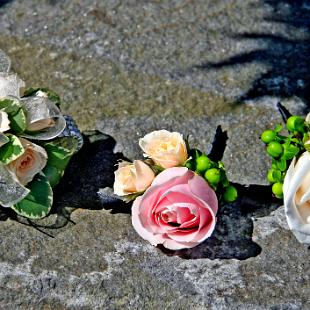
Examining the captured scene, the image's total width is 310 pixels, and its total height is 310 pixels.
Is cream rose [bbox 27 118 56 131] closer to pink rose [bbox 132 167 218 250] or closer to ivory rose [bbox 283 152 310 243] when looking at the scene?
pink rose [bbox 132 167 218 250]

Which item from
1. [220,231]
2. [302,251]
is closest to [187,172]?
[220,231]

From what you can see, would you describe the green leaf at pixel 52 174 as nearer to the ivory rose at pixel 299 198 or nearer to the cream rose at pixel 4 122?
the cream rose at pixel 4 122

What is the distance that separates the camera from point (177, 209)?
1.54m

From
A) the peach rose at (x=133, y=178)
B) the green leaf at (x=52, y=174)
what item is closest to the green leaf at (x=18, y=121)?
the green leaf at (x=52, y=174)

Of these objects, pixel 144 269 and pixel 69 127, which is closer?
pixel 144 269

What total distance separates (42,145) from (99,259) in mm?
284

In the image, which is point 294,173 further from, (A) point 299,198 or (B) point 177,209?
(B) point 177,209

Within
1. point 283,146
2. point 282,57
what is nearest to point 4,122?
point 283,146

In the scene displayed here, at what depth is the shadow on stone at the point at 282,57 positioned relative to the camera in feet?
6.76

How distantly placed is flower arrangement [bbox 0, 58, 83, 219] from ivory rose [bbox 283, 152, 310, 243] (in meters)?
0.50

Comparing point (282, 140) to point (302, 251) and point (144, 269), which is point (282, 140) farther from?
point (144, 269)

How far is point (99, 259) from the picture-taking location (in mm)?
1642

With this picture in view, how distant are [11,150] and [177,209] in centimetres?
37

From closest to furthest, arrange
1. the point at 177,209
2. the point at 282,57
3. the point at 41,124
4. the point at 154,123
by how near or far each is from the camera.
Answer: the point at 177,209
the point at 41,124
the point at 154,123
the point at 282,57
